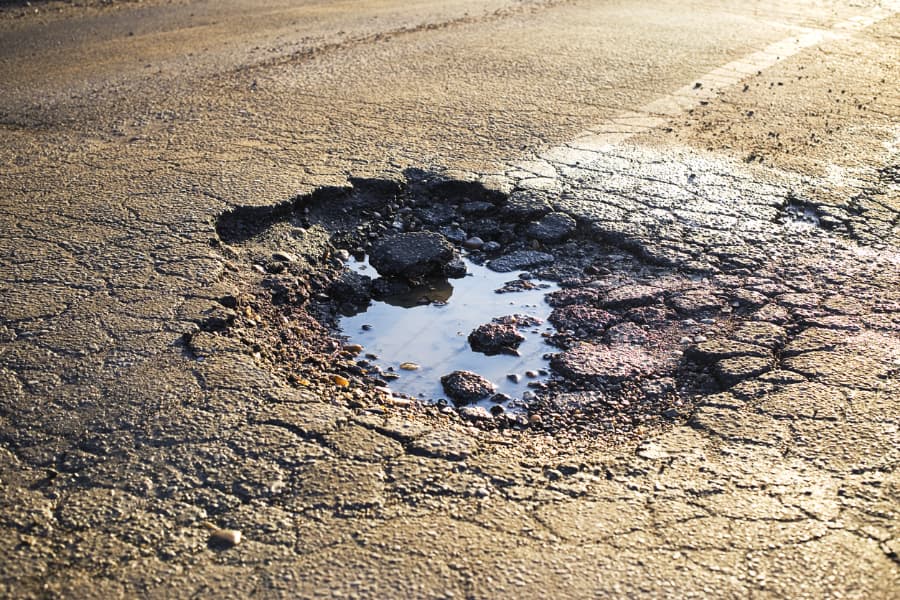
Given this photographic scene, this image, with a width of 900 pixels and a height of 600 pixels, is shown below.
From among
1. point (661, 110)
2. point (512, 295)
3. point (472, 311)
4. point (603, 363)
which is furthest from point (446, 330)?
point (661, 110)

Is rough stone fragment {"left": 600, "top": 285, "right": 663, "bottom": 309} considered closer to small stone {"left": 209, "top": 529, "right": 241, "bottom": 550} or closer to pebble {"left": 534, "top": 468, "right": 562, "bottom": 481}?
pebble {"left": 534, "top": 468, "right": 562, "bottom": 481}

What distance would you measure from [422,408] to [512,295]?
95cm

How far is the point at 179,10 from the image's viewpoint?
29.8ft

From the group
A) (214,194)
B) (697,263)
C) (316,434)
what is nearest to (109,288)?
(214,194)

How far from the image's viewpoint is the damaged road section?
3.05m

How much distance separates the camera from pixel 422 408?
9.80 feet

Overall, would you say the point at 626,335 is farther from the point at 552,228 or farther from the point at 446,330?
the point at 552,228

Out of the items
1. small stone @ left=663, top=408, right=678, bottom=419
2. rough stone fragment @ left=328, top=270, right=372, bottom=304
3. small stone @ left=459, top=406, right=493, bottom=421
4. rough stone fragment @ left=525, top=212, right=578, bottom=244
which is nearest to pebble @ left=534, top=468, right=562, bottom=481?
small stone @ left=459, top=406, right=493, bottom=421

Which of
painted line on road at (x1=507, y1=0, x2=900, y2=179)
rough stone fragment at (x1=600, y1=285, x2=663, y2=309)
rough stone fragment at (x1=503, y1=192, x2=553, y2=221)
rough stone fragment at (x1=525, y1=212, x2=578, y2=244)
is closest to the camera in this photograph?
rough stone fragment at (x1=600, y1=285, x2=663, y2=309)

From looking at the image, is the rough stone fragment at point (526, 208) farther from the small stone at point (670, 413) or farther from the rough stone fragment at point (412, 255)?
the small stone at point (670, 413)

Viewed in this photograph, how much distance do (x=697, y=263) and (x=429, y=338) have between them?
4.05ft

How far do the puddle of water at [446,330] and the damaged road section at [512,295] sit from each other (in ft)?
0.05

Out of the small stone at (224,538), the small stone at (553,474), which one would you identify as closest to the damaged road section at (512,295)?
the small stone at (553,474)

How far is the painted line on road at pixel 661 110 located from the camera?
4711 millimetres
